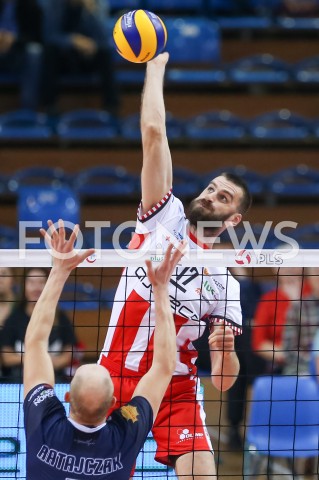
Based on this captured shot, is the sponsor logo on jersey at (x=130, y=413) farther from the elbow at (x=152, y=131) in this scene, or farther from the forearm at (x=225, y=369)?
the elbow at (x=152, y=131)

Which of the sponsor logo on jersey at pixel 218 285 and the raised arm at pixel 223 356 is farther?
the sponsor logo on jersey at pixel 218 285

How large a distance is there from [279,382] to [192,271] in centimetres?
265

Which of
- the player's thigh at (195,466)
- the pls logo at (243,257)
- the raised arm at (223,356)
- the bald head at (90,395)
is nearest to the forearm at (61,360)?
the raised arm at (223,356)

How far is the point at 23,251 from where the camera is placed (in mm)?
6148

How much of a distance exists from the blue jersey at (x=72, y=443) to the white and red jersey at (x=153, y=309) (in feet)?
3.78

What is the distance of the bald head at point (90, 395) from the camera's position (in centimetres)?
497

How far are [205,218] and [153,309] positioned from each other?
2.35ft

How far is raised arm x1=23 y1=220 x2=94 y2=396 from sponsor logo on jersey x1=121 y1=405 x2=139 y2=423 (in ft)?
1.38

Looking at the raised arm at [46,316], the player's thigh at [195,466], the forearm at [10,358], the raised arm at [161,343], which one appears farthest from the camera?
the forearm at [10,358]

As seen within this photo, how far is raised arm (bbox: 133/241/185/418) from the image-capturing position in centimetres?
537

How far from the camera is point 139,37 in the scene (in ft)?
22.3

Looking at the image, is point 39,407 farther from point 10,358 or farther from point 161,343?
point 10,358

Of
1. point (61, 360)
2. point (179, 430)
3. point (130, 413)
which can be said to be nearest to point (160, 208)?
point (179, 430)

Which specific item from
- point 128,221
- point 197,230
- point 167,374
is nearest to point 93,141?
point 128,221
